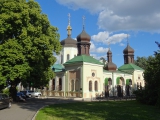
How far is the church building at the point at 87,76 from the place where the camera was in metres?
33.8

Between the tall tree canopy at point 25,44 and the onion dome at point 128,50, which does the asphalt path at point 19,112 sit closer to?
the tall tree canopy at point 25,44

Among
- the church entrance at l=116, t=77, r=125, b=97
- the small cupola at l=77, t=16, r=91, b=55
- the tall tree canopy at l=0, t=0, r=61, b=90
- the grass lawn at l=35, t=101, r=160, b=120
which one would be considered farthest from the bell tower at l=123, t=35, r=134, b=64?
the grass lawn at l=35, t=101, r=160, b=120

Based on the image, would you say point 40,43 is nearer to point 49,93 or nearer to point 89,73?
point 89,73

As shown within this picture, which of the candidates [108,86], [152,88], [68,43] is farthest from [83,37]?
[152,88]

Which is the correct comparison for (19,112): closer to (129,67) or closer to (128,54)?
(129,67)

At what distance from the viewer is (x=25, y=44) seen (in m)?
20.4

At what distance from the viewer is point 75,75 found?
114 feet

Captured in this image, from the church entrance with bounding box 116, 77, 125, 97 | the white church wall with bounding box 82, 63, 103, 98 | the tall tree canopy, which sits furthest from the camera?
the church entrance with bounding box 116, 77, 125, 97

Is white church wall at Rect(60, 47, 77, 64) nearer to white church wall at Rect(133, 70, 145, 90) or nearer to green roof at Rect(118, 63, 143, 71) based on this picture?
green roof at Rect(118, 63, 143, 71)

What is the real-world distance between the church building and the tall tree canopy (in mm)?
10897

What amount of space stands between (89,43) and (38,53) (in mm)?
17897

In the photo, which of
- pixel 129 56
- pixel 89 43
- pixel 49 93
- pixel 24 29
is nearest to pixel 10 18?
pixel 24 29

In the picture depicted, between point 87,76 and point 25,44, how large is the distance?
50.8ft

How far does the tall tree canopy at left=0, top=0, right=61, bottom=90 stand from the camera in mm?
19547
